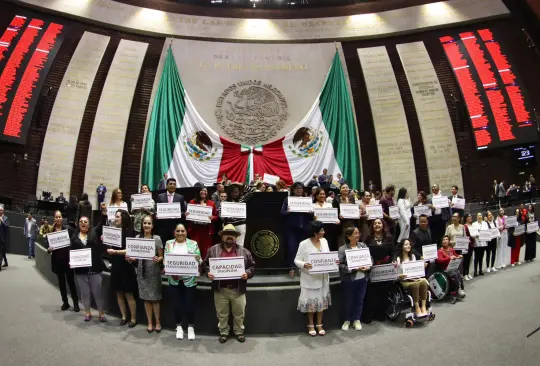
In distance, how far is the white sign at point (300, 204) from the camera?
18.2ft

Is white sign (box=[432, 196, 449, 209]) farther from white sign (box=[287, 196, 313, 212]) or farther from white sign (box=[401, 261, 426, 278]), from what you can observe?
white sign (box=[287, 196, 313, 212])

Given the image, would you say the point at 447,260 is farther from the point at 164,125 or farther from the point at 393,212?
the point at 164,125

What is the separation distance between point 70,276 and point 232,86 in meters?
11.2

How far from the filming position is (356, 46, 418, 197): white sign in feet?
49.6

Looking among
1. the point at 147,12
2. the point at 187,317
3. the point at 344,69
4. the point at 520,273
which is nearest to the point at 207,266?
the point at 187,317

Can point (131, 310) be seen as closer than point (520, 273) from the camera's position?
Yes

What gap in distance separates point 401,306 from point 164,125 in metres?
10.9

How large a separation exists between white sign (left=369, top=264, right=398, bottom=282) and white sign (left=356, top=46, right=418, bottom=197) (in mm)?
10040

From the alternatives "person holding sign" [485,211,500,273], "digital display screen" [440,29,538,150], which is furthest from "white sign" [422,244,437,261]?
"digital display screen" [440,29,538,150]

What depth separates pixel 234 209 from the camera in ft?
18.0

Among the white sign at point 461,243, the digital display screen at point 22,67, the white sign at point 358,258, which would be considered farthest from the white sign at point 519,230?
the digital display screen at point 22,67

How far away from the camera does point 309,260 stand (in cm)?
484

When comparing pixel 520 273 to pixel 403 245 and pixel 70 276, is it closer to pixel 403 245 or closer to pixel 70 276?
pixel 403 245

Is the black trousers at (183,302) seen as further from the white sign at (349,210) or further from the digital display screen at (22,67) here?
the digital display screen at (22,67)
